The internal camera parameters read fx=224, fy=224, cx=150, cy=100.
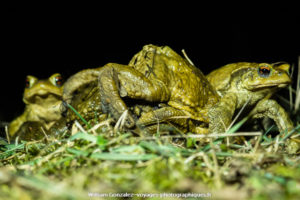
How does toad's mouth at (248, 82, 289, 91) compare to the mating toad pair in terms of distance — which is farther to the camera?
toad's mouth at (248, 82, 289, 91)

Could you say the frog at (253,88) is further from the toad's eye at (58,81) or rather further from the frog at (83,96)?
the toad's eye at (58,81)

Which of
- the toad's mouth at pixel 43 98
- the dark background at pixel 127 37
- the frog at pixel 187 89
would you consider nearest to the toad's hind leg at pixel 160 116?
the frog at pixel 187 89

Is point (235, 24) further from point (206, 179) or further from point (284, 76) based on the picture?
point (206, 179)

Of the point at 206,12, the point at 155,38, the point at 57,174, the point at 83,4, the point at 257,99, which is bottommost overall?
the point at 257,99

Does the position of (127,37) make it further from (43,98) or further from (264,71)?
(264,71)

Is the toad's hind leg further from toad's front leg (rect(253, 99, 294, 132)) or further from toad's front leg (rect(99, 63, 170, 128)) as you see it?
toad's front leg (rect(253, 99, 294, 132))

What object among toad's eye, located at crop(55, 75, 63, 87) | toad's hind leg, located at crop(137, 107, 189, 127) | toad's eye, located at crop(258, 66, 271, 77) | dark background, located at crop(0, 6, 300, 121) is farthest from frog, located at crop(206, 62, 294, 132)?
dark background, located at crop(0, 6, 300, 121)

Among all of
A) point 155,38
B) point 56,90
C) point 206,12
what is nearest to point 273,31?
point 206,12
